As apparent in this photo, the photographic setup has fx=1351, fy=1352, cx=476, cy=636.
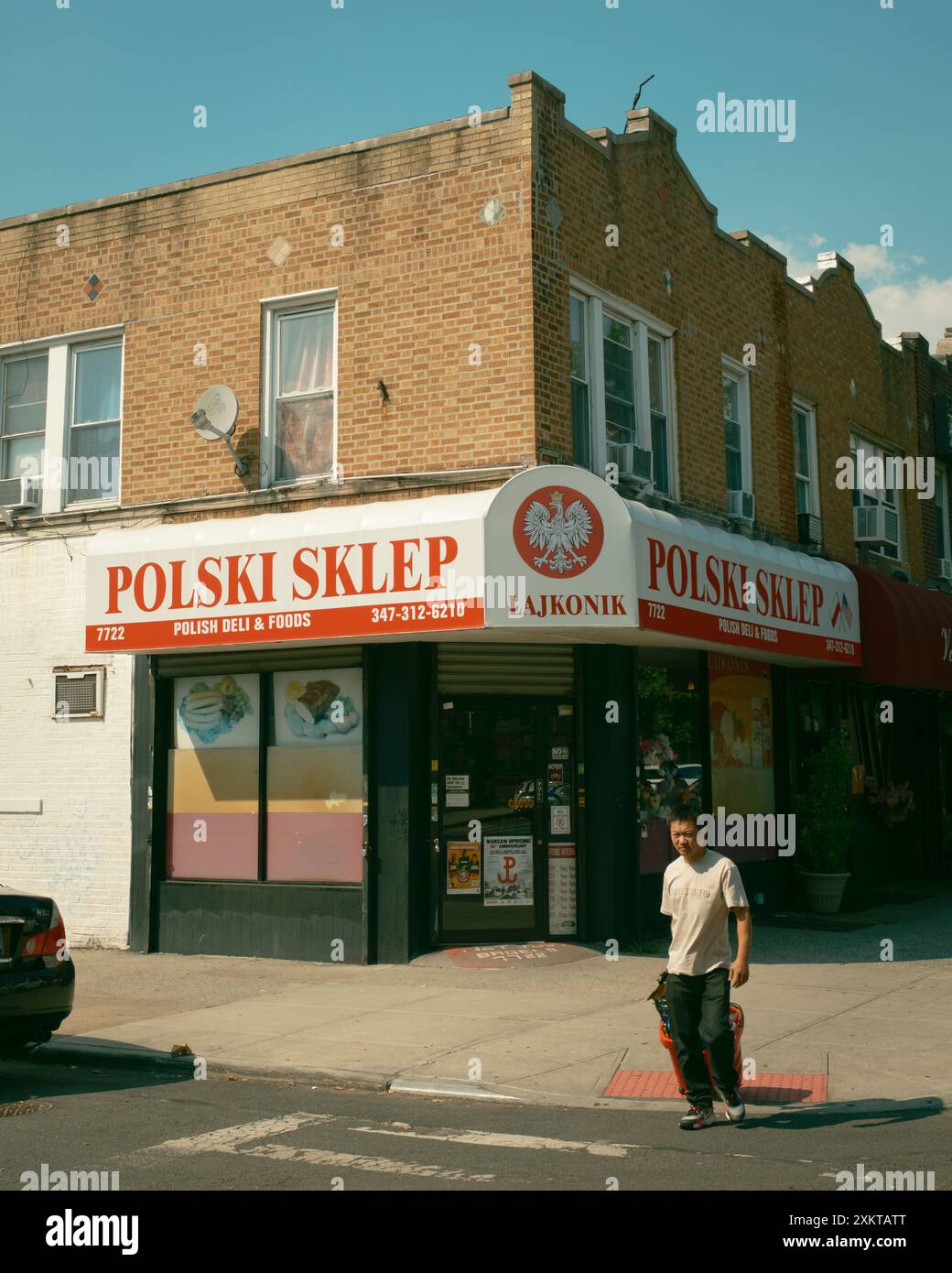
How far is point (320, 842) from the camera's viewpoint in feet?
42.8

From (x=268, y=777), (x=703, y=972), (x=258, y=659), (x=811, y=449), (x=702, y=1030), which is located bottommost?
(x=702, y=1030)

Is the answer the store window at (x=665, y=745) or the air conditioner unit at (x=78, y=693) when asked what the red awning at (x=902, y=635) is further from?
the air conditioner unit at (x=78, y=693)

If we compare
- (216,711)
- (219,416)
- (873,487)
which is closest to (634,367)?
(219,416)

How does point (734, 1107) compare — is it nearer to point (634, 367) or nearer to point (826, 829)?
point (634, 367)

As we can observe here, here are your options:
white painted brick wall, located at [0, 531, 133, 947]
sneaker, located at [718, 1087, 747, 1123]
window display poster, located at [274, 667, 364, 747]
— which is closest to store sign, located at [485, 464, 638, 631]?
window display poster, located at [274, 667, 364, 747]

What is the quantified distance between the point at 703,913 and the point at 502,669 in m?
5.69

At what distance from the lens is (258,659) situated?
13.5 m

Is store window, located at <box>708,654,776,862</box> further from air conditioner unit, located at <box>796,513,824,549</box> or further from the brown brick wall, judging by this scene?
the brown brick wall

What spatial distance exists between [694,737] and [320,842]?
4.38 m

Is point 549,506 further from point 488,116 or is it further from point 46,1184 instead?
point 46,1184

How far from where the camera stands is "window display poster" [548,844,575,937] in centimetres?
1289

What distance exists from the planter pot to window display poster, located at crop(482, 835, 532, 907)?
4.68 m
